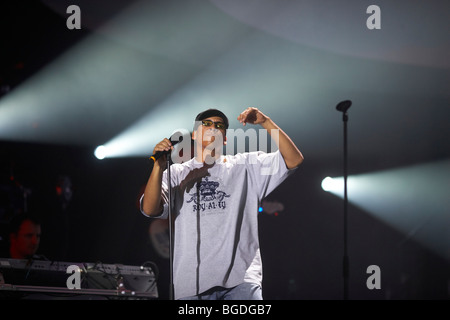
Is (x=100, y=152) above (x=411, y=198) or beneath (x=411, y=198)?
above

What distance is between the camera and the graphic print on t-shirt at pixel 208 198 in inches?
110

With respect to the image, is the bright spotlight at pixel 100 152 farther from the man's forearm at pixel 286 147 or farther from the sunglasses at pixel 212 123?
the man's forearm at pixel 286 147

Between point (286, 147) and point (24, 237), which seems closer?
point (286, 147)

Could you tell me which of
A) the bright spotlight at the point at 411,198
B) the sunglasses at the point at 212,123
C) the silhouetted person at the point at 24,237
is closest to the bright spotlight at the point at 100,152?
the silhouetted person at the point at 24,237

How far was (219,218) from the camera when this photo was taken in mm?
2779

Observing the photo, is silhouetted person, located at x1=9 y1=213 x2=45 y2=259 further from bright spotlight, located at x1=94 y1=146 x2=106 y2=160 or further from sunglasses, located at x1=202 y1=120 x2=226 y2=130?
sunglasses, located at x1=202 y1=120 x2=226 y2=130

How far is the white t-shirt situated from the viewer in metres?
2.67

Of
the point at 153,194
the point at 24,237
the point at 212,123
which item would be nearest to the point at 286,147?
the point at 212,123

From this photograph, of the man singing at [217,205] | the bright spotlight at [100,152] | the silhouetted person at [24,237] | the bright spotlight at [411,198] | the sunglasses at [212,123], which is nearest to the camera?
the man singing at [217,205]

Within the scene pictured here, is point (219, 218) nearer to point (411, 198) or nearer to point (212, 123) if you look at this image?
point (212, 123)

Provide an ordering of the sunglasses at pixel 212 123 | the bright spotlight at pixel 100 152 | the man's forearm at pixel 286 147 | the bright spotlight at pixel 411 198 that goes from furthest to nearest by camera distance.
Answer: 1. the bright spotlight at pixel 411 198
2. the bright spotlight at pixel 100 152
3. the sunglasses at pixel 212 123
4. the man's forearm at pixel 286 147

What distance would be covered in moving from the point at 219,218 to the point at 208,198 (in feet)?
0.50

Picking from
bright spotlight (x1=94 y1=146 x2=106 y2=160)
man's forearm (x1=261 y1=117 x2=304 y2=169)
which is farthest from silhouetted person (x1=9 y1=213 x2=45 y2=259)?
man's forearm (x1=261 y1=117 x2=304 y2=169)

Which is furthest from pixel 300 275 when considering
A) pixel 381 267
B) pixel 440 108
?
pixel 440 108
